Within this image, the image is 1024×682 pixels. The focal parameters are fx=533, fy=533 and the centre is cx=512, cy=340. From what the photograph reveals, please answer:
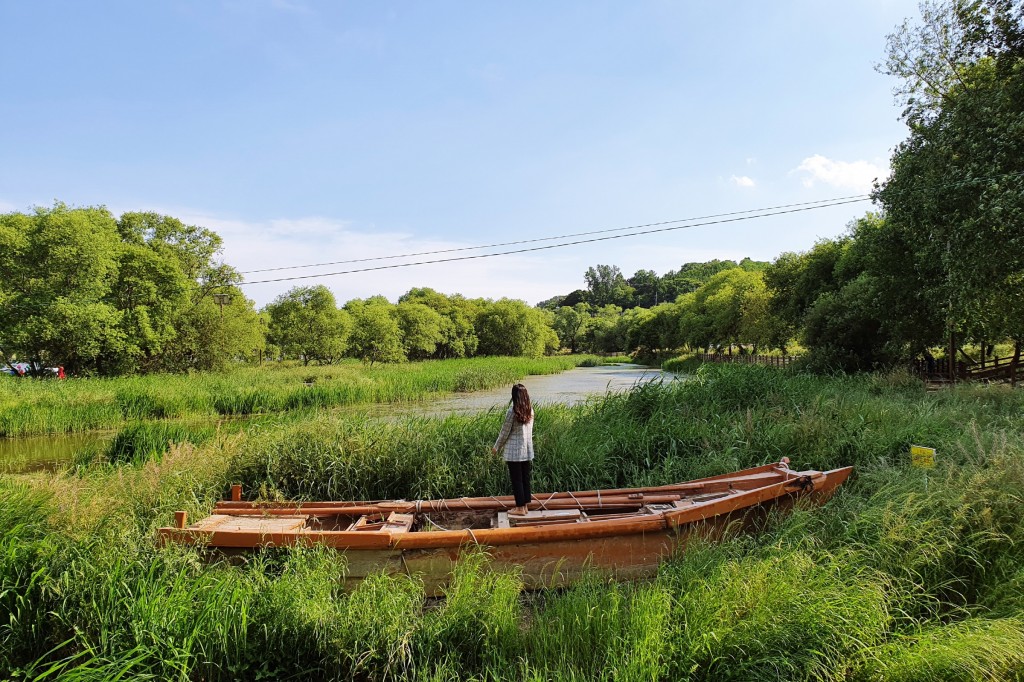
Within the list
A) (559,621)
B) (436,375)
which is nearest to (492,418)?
(559,621)

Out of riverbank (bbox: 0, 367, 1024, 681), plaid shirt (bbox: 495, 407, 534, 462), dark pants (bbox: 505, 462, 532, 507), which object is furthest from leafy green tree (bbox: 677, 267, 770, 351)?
plaid shirt (bbox: 495, 407, 534, 462)

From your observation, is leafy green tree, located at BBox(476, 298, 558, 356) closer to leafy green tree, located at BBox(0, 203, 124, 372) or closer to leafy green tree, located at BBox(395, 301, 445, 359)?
leafy green tree, located at BBox(395, 301, 445, 359)

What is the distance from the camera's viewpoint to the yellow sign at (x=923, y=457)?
533 centimetres

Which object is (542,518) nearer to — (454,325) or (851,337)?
(851,337)

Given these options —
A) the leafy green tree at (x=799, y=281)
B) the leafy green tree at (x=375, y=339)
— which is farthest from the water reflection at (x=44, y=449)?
the leafy green tree at (x=375, y=339)

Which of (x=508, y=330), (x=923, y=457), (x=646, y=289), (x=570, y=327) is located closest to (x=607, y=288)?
(x=646, y=289)

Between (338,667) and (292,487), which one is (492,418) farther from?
(338,667)

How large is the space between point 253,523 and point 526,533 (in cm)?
253

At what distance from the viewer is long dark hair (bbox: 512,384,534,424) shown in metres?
5.15

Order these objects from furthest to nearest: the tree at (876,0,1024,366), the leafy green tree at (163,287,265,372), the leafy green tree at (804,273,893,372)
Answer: the leafy green tree at (163,287,265,372) < the leafy green tree at (804,273,893,372) < the tree at (876,0,1024,366)

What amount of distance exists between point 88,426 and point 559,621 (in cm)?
1625

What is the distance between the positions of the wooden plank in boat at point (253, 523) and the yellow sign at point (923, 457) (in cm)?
608

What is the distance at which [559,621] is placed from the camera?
3.38 meters

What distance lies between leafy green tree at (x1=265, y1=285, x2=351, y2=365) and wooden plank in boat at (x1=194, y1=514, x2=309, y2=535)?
30.8 meters
